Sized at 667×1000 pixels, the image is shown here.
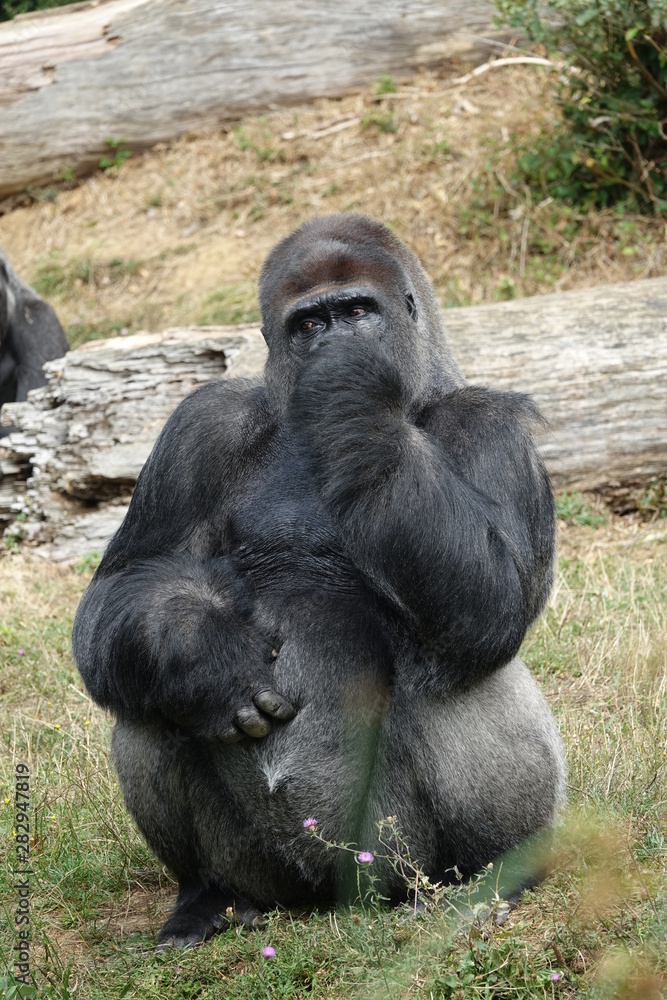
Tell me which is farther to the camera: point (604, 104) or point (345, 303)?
point (604, 104)

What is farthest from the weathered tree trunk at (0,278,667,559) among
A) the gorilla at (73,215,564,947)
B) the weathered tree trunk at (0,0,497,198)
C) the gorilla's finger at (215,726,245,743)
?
the weathered tree trunk at (0,0,497,198)

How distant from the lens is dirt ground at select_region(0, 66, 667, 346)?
372 inches

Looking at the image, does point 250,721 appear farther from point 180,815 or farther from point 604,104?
point 604,104

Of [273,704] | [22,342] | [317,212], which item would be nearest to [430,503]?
[273,704]

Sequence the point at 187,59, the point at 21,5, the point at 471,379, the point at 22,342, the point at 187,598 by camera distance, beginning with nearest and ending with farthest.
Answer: the point at 187,598 → the point at 471,379 → the point at 22,342 → the point at 187,59 → the point at 21,5

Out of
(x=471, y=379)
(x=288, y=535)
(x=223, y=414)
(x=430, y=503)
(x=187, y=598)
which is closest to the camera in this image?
(x=430, y=503)

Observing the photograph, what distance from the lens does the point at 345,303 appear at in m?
3.33

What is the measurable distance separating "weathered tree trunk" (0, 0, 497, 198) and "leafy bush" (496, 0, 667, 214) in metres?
2.09

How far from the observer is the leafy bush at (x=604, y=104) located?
7949mm

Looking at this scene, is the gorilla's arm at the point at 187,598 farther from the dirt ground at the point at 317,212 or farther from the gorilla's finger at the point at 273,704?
the dirt ground at the point at 317,212

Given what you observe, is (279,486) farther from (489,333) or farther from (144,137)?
(144,137)

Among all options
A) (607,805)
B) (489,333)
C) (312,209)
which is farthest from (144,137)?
(607,805)

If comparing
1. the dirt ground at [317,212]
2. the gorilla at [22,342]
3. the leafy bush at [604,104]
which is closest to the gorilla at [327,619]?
the leafy bush at [604,104]

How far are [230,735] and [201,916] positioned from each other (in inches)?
25.8
